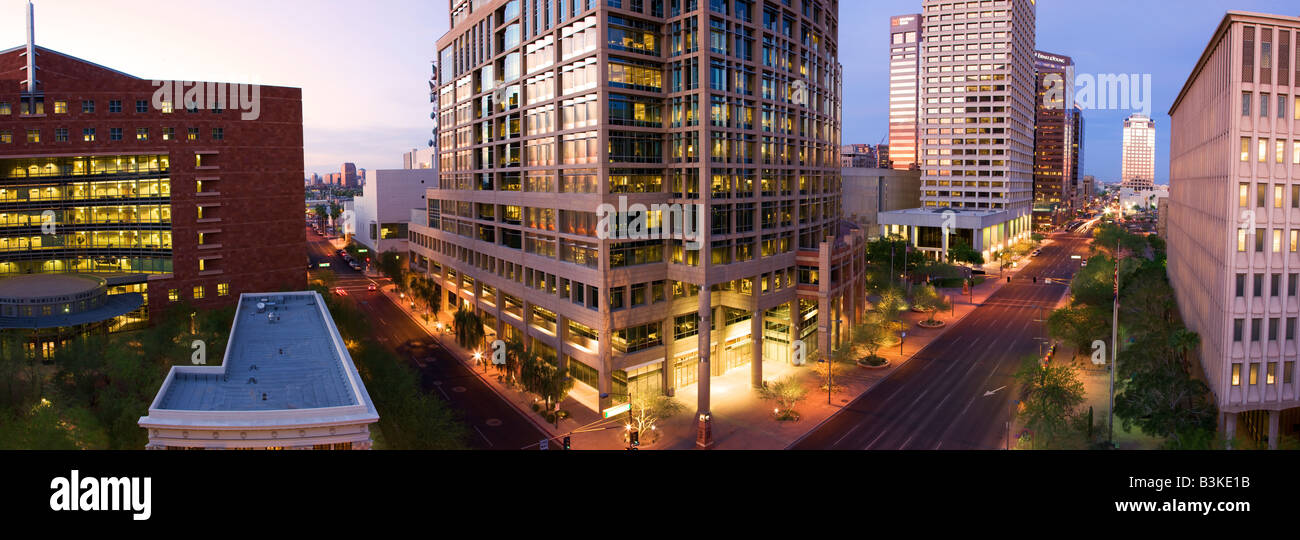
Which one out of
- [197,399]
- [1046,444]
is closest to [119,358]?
[197,399]

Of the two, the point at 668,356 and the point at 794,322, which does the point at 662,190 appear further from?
the point at 794,322

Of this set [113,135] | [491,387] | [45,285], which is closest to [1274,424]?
[491,387]

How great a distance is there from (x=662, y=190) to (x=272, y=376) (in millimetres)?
33721

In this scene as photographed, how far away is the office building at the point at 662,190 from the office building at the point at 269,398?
21250 millimetres

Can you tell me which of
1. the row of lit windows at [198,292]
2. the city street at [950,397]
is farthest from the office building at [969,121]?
the row of lit windows at [198,292]

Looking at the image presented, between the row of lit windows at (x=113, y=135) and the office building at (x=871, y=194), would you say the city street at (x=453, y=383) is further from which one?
the office building at (x=871, y=194)

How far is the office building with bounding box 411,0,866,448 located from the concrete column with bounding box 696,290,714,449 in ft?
0.39

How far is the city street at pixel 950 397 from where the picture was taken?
46.3 metres

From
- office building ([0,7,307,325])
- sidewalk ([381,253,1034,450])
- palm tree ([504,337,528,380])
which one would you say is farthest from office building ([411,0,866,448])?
office building ([0,7,307,325])

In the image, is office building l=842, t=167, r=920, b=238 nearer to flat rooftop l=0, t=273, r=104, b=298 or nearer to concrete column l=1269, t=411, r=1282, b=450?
concrete column l=1269, t=411, r=1282, b=450

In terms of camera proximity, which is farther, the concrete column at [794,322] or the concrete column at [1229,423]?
the concrete column at [794,322]

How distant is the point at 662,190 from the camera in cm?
5847

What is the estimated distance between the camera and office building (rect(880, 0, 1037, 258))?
139 meters
